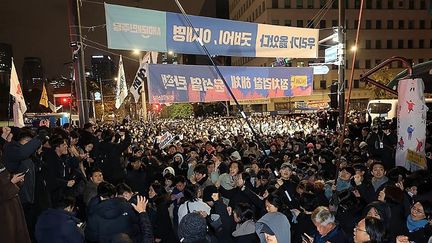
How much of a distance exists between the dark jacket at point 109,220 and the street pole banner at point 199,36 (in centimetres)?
377

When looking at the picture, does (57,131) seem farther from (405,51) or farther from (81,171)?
(405,51)

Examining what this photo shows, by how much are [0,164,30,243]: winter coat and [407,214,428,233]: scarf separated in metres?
4.63

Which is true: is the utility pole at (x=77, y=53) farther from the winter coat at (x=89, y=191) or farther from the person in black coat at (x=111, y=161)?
the winter coat at (x=89, y=191)

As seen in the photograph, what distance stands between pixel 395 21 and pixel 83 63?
6357cm

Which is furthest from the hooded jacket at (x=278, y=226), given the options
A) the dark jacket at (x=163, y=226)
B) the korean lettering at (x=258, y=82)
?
the korean lettering at (x=258, y=82)

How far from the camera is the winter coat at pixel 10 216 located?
3.93m

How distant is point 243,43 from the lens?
9.52 m

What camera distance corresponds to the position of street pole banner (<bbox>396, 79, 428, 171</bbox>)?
8.03 meters

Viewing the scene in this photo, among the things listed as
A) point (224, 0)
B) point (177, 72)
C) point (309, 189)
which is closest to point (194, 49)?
point (177, 72)

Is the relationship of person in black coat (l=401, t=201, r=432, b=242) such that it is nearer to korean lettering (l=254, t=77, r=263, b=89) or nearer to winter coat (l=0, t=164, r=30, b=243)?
winter coat (l=0, t=164, r=30, b=243)

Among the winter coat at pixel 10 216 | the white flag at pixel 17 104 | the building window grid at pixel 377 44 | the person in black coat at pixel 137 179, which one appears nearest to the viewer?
the winter coat at pixel 10 216

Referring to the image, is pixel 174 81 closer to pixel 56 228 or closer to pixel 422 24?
pixel 56 228

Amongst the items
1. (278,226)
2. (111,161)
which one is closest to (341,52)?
(111,161)

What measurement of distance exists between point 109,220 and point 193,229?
153cm
